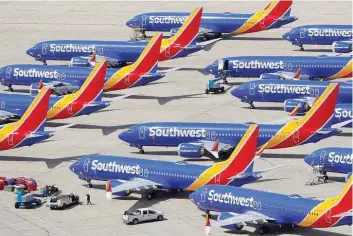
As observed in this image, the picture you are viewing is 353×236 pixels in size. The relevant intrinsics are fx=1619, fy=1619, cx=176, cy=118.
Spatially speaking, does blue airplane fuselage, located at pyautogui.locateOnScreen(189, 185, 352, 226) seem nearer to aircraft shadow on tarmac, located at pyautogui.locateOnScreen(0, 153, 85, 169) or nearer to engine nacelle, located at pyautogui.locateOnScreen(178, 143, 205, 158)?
engine nacelle, located at pyautogui.locateOnScreen(178, 143, 205, 158)

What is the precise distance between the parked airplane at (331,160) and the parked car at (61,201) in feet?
88.3

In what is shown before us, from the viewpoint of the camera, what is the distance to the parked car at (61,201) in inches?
6718

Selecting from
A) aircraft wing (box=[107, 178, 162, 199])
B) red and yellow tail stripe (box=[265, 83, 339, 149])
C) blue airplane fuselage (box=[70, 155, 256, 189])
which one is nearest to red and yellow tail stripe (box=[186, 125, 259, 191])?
blue airplane fuselage (box=[70, 155, 256, 189])

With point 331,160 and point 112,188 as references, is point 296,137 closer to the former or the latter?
point 331,160

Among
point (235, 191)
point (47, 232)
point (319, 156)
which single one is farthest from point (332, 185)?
point (47, 232)

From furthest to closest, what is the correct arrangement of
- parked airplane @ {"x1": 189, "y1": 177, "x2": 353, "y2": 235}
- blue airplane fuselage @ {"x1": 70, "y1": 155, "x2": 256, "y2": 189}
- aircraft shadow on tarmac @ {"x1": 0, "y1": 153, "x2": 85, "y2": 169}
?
aircraft shadow on tarmac @ {"x1": 0, "y1": 153, "x2": 85, "y2": 169}, blue airplane fuselage @ {"x1": 70, "y1": 155, "x2": 256, "y2": 189}, parked airplane @ {"x1": 189, "y1": 177, "x2": 353, "y2": 235}

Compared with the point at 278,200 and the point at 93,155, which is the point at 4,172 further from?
the point at 278,200

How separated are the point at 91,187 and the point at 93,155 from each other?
159 inches

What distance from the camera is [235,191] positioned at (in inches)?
6447

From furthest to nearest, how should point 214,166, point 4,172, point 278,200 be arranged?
1. point 4,172
2. point 214,166
3. point 278,200

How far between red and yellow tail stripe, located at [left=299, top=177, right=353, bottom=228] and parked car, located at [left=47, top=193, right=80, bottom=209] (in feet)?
94.3

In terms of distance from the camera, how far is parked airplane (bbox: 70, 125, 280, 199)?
169250 millimetres

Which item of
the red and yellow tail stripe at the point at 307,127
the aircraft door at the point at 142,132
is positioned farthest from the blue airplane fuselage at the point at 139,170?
the red and yellow tail stripe at the point at 307,127

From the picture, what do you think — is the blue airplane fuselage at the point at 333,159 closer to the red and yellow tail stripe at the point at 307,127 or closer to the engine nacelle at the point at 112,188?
the red and yellow tail stripe at the point at 307,127
